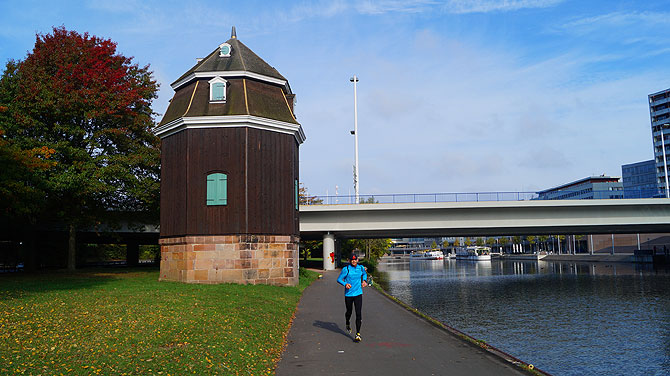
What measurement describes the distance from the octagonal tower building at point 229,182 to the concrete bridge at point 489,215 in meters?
18.6

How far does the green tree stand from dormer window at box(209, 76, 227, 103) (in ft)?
27.8

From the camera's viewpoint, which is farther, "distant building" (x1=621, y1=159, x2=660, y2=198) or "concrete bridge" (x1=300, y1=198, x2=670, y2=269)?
"distant building" (x1=621, y1=159, x2=660, y2=198)

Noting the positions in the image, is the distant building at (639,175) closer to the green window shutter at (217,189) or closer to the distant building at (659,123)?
the distant building at (659,123)

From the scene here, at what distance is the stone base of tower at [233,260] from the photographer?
2464 cm

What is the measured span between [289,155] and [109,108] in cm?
1280

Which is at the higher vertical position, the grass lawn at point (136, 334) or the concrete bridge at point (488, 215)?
the concrete bridge at point (488, 215)

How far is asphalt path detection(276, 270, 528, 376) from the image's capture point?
31.5 feet

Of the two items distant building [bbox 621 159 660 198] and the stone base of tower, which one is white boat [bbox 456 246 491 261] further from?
the stone base of tower

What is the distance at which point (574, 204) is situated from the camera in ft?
143

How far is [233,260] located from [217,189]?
3667 millimetres

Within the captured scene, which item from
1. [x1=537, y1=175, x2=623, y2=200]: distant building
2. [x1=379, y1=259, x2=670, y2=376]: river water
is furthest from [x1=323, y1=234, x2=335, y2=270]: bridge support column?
[x1=537, y1=175, x2=623, y2=200]: distant building

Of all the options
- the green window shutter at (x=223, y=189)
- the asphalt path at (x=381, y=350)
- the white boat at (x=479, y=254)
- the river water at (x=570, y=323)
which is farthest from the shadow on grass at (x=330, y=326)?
the white boat at (x=479, y=254)

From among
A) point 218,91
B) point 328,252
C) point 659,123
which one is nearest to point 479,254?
point 659,123

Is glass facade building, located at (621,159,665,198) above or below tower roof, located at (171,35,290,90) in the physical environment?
above
